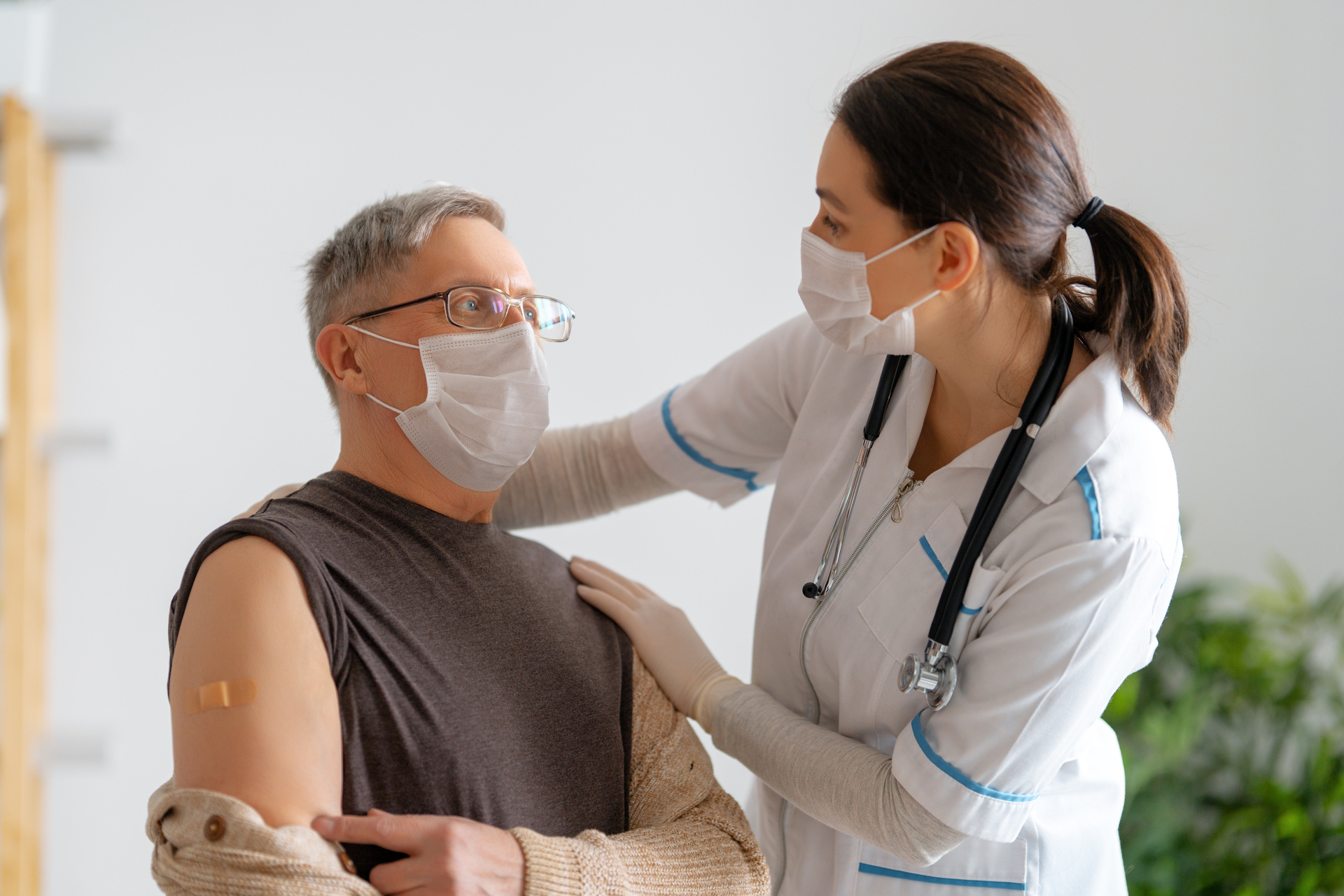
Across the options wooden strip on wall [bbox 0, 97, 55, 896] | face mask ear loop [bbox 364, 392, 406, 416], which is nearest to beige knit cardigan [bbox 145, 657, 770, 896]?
face mask ear loop [bbox 364, 392, 406, 416]

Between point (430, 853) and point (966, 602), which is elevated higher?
point (966, 602)

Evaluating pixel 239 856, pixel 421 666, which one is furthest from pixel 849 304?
pixel 239 856

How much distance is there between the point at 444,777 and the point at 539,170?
5.20 feet

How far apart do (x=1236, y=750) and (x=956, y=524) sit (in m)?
1.87

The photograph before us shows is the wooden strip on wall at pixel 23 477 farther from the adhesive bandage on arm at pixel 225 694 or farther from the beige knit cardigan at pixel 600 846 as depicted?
the adhesive bandage on arm at pixel 225 694

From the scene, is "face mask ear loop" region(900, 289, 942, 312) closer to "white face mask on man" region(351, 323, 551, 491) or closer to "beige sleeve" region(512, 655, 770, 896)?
"white face mask on man" region(351, 323, 551, 491)

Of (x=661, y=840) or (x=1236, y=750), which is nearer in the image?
(x=661, y=840)

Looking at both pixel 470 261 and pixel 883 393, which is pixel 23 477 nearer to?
pixel 470 261

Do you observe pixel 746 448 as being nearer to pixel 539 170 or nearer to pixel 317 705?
pixel 317 705

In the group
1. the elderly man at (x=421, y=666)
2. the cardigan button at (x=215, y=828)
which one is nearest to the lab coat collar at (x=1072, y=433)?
the elderly man at (x=421, y=666)

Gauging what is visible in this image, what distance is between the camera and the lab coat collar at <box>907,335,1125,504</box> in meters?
1.14

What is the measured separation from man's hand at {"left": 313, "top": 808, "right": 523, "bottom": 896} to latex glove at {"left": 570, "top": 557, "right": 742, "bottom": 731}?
17.8 inches

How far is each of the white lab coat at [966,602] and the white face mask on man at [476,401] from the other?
0.40 meters

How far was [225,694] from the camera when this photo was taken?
3.16 ft
